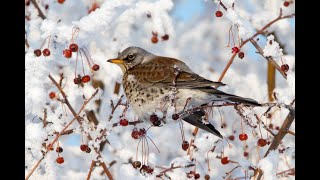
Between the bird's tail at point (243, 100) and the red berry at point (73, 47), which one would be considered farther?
the red berry at point (73, 47)

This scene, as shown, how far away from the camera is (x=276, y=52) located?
10.3ft

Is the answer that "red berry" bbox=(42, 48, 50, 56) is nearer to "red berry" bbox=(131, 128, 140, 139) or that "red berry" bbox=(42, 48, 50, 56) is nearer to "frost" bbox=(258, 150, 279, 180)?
"red berry" bbox=(131, 128, 140, 139)

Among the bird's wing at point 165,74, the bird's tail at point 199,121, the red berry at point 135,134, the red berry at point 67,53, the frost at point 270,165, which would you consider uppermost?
the bird's wing at point 165,74

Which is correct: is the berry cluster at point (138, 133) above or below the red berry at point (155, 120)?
below

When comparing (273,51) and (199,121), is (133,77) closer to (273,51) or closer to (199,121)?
(199,121)

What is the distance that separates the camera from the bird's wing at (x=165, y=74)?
141 inches

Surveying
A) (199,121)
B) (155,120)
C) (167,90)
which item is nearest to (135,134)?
(155,120)

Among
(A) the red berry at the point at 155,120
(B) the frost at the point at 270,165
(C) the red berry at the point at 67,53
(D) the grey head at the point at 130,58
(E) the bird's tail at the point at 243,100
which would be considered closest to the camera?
(B) the frost at the point at 270,165

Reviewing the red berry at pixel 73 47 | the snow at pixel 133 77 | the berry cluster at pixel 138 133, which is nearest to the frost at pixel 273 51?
the snow at pixel 133 77

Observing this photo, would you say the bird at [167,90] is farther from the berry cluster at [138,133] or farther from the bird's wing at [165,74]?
the berry cluster at [138,133]

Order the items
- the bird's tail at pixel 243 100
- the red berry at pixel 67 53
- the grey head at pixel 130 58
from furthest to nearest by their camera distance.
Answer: the grey head at pixel 130 58 → the red berry at pixel 67 53 → the bird's tail at pixel 243 100

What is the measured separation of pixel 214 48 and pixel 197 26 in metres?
0.74
